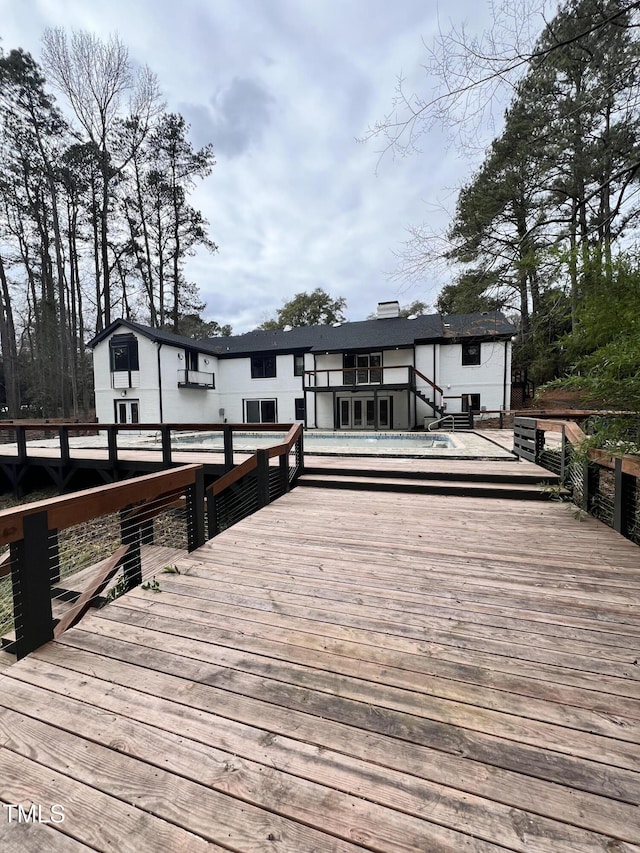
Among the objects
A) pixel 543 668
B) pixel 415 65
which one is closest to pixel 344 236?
pixel 415 65

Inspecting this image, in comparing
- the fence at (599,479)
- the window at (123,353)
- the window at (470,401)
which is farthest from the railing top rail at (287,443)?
the window at (123,353)

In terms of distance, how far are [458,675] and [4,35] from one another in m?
24.0

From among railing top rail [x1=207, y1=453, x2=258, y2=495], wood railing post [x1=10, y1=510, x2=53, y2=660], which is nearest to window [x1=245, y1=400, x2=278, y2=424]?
railing top rail [x1=207, y1=453, x2=258, y2=495]

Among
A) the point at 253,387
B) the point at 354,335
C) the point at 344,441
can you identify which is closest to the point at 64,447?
the point at 344,441

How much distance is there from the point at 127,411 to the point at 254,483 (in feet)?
48.9

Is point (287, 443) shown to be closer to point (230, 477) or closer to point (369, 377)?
point (230, 477)

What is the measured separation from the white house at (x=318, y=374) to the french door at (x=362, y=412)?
0.15ft

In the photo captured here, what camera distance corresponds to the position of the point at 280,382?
18.2 meters

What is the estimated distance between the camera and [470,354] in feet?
50.7

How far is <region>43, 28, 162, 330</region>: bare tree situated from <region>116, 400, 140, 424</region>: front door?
5201 millimetres

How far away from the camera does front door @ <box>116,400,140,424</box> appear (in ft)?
55.8

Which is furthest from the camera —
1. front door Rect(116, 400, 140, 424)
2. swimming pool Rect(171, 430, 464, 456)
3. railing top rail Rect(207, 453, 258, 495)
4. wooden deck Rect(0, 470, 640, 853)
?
front door Rect(116, 400, 140, 424)

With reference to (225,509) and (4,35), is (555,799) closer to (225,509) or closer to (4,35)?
(225,509)

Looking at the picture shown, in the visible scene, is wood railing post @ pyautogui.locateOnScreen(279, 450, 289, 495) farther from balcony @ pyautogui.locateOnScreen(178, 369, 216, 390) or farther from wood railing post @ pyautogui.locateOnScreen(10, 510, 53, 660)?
balcony @ pyautogui.locateOnScreen(178, 369, 216, 390)
